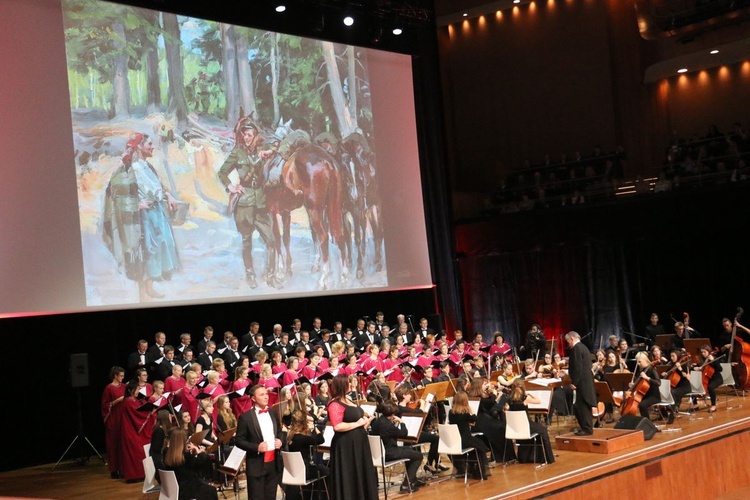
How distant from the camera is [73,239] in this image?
11820 mm

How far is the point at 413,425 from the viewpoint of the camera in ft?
28.1

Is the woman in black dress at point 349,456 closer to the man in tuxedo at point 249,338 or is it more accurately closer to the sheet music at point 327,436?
the sheet music at point 327,436

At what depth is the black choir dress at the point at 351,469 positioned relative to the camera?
677cm

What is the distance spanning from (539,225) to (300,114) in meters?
6.94

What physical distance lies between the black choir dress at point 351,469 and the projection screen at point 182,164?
646 cm

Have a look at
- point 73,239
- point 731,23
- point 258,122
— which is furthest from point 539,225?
point 73,239

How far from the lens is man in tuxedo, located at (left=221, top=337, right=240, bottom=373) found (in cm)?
1269

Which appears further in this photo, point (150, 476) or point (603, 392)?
point (603, 392)

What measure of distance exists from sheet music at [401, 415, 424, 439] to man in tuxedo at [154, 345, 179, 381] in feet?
14.8

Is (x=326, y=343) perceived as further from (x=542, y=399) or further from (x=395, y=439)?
(x=395, y=439)

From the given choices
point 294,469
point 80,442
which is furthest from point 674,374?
point 80,442

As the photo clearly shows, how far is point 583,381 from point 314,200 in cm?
689

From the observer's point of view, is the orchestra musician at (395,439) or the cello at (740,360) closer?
the orchestra musician at (395,439)

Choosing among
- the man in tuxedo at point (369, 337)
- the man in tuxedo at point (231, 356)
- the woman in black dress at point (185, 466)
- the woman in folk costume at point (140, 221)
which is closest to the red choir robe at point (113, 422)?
the woman in folk costume at point (140, 221)
